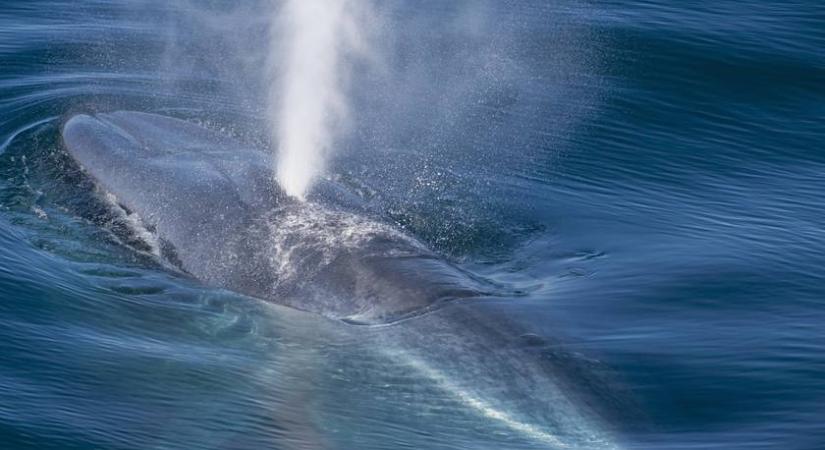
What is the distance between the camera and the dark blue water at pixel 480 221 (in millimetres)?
15102

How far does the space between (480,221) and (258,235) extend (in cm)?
412

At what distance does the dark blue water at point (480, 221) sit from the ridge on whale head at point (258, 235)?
1.49 feet

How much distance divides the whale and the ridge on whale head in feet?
0.07

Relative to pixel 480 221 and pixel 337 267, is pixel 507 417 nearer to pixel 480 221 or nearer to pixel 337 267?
pixel 337 267

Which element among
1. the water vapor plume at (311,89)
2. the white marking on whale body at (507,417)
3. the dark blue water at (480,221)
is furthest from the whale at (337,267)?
the water vapor plume at (311,89)

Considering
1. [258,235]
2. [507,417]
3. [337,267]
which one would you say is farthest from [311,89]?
[507,417]

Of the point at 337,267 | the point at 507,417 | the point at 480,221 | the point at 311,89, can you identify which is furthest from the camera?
the point at 311,89

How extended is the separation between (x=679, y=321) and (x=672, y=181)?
22.0 ft

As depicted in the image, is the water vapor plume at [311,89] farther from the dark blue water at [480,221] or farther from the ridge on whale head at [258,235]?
the ridge on whale head at [258,235]

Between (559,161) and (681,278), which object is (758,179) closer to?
(559,161)

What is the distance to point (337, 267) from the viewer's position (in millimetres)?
17922

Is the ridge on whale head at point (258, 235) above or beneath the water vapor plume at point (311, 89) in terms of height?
beneath

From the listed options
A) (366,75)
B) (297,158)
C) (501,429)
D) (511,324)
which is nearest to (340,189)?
(297,158)

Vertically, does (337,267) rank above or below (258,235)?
below
